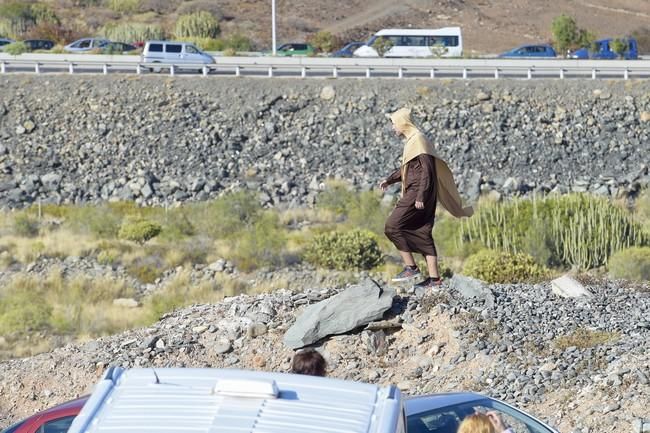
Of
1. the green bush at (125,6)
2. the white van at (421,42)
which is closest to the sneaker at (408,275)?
the white van at (421,42)

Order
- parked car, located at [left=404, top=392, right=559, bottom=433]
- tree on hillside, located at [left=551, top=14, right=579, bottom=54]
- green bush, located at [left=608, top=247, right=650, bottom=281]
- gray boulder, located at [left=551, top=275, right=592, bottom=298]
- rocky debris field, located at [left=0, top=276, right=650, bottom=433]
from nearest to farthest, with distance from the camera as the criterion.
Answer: parked car, located at [left=404, top=392, right=559, bottom=433] → rocky debris field, located at [left=0, top=276, right=650, bottom=433] → gray boulder, located at [left=551, top=275, right=592, bottom=298] → green bush, located at [left=608, top=247, right=650, bottom=281] → tree on hillside, located at [left=551, top=14, right=579, bottom=54]

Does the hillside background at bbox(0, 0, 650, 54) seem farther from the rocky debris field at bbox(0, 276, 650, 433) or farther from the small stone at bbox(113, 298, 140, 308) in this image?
the rocky debris field at bbox(0, 276, 650, 433)

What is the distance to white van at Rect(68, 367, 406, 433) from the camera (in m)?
4.28

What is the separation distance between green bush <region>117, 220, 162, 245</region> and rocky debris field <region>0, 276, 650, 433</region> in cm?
1234

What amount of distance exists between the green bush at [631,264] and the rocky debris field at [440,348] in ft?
17.1

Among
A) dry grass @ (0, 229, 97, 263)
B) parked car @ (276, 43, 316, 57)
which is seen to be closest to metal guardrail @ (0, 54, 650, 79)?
parked car @ (276, 43, 316, 57)

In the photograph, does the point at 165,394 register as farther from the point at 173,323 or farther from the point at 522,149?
the point at 522,149

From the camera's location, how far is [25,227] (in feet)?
82.4

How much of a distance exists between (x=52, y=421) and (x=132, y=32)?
4806cm

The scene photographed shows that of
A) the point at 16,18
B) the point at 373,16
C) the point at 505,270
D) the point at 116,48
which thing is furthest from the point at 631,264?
the point at 373,16

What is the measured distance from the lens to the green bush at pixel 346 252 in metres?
19.7

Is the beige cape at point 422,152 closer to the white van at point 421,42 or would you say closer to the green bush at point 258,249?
the green bush at point 258,249

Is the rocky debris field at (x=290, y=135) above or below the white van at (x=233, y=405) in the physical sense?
below

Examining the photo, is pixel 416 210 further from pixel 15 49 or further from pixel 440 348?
pixel 15 49
